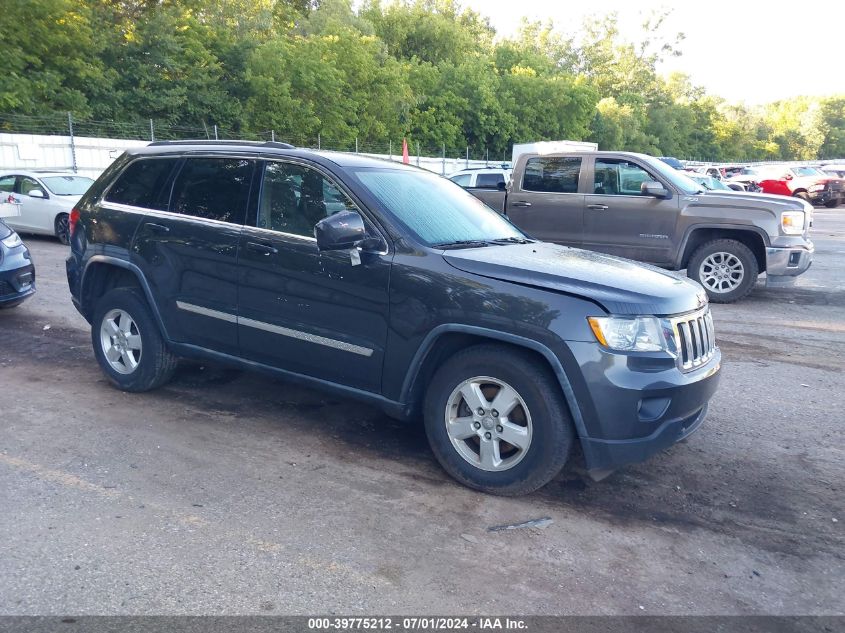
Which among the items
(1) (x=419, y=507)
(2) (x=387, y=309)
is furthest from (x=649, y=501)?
(2) (x=387, y=309)

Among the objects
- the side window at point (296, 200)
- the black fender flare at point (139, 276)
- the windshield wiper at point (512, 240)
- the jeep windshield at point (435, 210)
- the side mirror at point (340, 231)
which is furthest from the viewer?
the black fender flare at point (139, 276)

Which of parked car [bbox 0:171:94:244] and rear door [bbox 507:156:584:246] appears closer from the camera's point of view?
rear door [bbox 507:156:584:246]

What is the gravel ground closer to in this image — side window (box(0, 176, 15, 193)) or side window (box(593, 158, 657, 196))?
side window (box(593, 158, 657, 196))

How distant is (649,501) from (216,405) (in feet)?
10.3

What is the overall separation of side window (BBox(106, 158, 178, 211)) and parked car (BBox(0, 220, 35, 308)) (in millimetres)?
2677

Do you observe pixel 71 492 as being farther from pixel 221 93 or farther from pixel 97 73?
pixel 221 93

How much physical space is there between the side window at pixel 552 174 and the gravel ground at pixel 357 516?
5.33 metres

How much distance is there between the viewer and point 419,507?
390 centimetres

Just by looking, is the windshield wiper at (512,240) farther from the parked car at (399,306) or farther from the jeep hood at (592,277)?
the jeep hood at (592,277)

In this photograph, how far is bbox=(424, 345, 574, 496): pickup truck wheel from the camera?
380cm

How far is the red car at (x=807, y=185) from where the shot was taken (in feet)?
102

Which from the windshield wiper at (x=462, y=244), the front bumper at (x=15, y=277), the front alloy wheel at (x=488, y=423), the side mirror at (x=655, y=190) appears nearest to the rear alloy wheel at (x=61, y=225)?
the front bumper at (x=15, y=277)

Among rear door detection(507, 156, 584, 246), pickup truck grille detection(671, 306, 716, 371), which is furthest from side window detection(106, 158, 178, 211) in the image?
rear door detection(507, 156, 584, 246)

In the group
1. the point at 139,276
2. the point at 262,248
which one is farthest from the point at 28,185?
the point at 262,248
